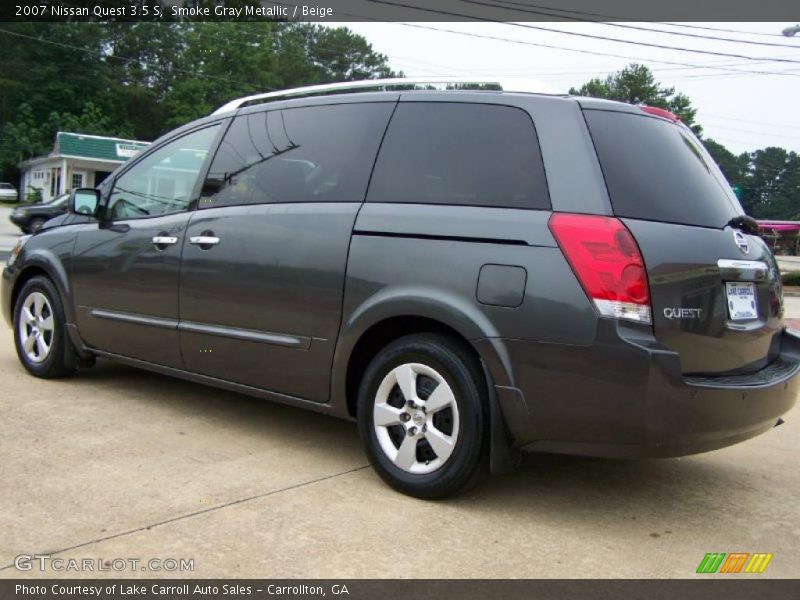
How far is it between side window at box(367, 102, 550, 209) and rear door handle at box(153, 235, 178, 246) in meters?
1.41

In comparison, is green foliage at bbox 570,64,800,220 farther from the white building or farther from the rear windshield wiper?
the rear windshield wiper

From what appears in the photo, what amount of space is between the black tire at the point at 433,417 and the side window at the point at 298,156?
0.83 m

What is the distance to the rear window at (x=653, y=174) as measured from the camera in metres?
3.28

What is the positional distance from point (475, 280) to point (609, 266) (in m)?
0.56

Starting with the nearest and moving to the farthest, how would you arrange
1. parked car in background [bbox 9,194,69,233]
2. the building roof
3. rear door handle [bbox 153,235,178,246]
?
rear door handle [bbox 153,235,178,246]
parked car in background [bbox 9,194,69,233]
the building roof

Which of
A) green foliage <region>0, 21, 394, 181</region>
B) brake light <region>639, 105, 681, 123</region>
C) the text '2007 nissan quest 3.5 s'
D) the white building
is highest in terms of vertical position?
green foliage <region>0, 21, 394, 181</region>

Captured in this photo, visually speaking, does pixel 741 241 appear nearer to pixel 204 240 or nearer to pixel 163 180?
pixel 204 240

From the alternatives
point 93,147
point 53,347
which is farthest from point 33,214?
point 53,347

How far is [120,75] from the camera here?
66750mm

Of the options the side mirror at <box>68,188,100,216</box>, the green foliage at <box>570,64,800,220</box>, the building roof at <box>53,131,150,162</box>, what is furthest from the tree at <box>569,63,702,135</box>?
the side mirror at <box>68,188,100,216</box>

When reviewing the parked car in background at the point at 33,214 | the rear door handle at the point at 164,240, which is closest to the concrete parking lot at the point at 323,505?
the rear door handle at the point at 164,240

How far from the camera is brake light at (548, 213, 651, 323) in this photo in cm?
308

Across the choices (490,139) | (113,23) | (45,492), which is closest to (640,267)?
(490,139)
